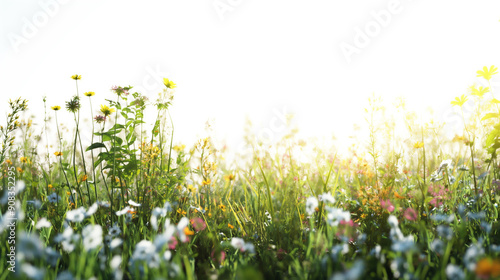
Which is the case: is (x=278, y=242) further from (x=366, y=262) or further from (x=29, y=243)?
(x=29, y=243)

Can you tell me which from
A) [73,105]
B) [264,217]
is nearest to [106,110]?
[73,105]

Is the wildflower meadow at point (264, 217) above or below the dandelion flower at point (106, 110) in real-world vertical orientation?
below

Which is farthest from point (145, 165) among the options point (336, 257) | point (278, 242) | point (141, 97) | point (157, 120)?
point (336, 257)

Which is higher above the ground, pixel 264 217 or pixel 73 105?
pixel 73 105

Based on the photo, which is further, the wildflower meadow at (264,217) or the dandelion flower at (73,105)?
the dandelion flower at (73,105)

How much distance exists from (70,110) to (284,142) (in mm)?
1981

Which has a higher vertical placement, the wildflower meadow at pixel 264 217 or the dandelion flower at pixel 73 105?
the dandelion flower at pixel 73 105

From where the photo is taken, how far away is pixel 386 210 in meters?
2.11

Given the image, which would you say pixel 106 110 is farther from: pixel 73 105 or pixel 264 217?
pixel 264 217

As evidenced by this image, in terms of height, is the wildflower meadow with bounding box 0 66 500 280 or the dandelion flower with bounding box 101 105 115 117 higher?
the dandelion flower with bounding box 101 105 115 117

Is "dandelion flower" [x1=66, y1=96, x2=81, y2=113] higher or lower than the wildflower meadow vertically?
higher

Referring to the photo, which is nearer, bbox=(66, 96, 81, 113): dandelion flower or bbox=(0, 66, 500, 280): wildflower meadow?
bbox=(0, 66, 500, 280): wildflower meadow

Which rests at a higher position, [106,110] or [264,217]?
[106,110]

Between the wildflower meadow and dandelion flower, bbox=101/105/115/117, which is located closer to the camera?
the wildflower meadow
